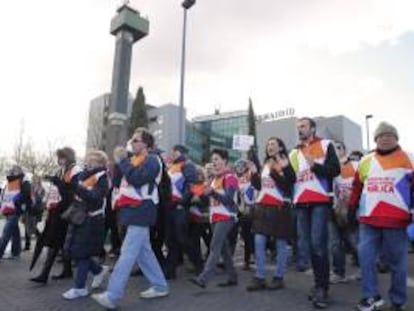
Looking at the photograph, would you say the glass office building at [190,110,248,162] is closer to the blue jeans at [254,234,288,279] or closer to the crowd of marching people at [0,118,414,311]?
the crowd of marching people at [0,118,414,311]

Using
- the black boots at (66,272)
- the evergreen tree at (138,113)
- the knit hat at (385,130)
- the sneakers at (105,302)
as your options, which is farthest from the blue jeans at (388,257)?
the evergreen tree at (138,113)

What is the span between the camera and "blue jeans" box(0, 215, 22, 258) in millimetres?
9305

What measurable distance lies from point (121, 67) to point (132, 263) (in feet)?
38.5

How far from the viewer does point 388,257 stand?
5328 mm

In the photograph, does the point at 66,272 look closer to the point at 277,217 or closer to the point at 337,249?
the point at 277,217

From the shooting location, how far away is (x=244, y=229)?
9.30m

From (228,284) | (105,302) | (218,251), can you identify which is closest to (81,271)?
(105,302)

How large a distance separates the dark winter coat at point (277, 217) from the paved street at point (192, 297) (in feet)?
2.59

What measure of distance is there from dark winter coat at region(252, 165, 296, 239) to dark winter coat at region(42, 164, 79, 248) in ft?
9.06

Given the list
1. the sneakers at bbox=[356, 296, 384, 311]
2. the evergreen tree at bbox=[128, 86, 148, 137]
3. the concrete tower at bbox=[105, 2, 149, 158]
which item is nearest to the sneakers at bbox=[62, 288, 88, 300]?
the sneakers at bbox=[356, 296, 384, 311]

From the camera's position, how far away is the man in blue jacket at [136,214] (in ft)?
17.8

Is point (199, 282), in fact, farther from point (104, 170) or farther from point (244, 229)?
point (244, 229)

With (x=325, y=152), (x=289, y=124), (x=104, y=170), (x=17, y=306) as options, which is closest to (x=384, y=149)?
(x=325, y=152)

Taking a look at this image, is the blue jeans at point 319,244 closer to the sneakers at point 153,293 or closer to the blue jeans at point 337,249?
the blue jeans at point 337,249
